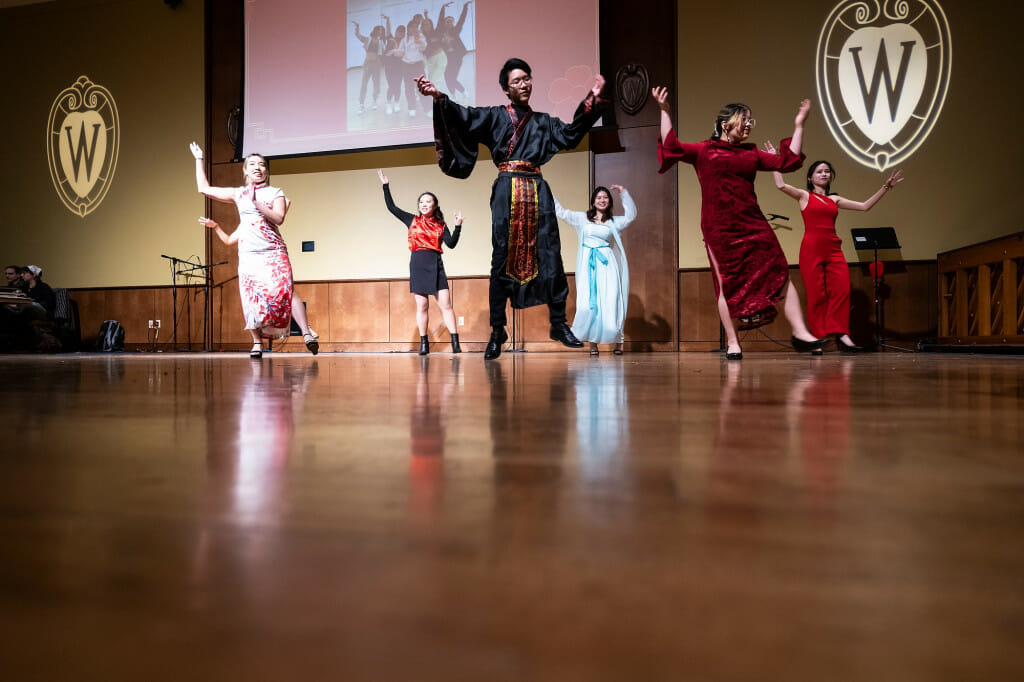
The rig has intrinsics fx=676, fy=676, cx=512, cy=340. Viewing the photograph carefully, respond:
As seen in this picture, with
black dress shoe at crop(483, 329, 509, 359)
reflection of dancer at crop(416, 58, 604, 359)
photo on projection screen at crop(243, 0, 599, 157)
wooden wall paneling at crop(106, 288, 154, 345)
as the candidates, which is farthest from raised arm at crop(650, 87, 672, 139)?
wooden wall paneling at crop(106, 288, 154, 345)

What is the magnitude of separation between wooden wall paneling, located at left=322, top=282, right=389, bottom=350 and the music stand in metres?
4.62

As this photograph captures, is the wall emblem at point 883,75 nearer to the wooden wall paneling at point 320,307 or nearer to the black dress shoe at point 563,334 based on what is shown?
the black dress shoe at point 563,334

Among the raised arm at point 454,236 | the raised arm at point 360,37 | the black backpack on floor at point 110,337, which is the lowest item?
the black backpack on floor at point 110,337

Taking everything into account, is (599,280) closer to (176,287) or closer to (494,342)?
(494,342)

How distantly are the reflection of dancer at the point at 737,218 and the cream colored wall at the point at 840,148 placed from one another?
3.16m

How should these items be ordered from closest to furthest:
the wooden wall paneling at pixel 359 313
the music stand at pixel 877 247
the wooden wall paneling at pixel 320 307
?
the music stand at pixel 877 247, the wooden wall paneling at pixel 359 313, the wooden wall paneling at pixel 320 307

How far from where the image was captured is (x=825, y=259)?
5598 millimetres

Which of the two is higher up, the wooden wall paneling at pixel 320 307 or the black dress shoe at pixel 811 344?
the wooden wall paneling at pixel 320 307

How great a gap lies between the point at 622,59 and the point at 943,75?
120 inches

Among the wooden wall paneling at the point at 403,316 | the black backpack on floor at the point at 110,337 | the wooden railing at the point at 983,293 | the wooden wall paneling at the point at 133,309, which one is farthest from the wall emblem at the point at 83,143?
the wooden railing at the point at 983,293

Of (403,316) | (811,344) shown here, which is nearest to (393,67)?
(403,316)

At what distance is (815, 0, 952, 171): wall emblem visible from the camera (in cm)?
648

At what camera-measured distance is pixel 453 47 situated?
7262 mm

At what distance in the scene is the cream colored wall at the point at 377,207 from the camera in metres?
7.31
